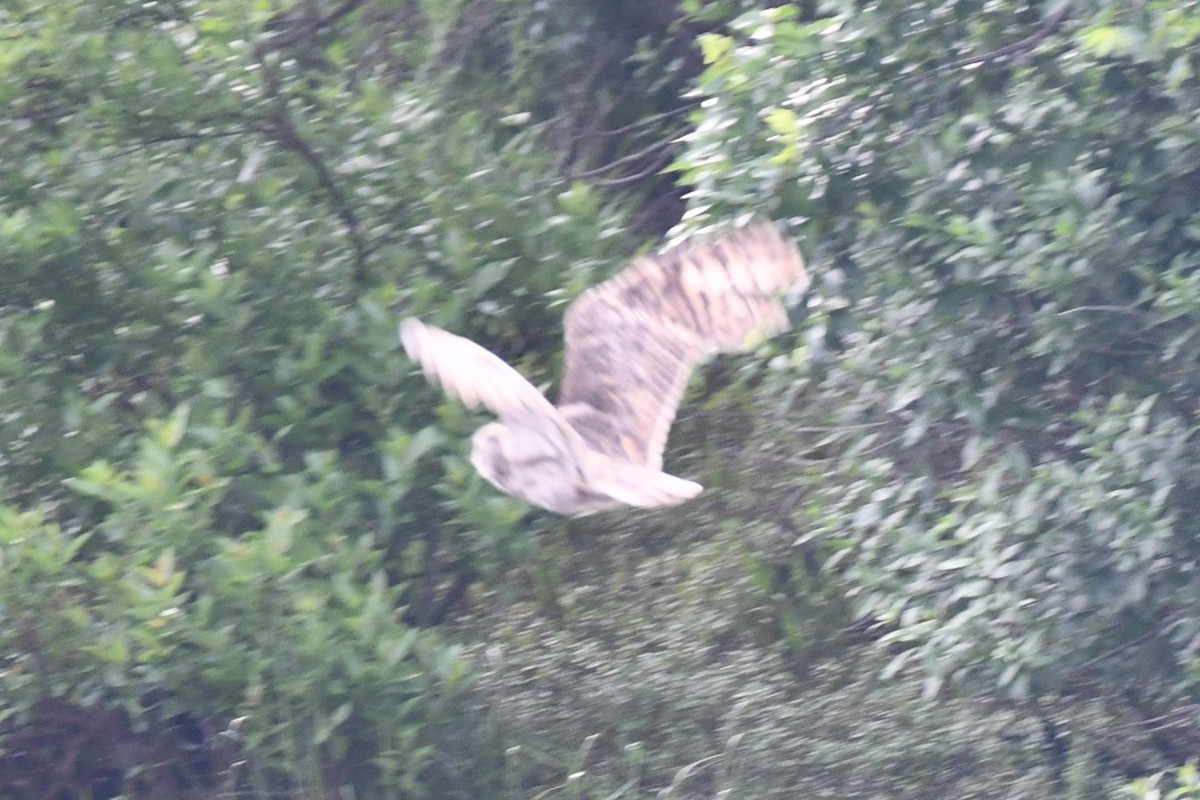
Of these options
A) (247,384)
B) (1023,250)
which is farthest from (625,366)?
(247,384)

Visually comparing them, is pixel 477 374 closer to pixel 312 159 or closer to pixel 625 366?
pixel 625 366

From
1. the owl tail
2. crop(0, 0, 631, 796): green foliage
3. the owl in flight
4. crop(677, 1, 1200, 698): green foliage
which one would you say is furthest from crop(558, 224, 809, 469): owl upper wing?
crop(0, 0, 631, 796): green foliage

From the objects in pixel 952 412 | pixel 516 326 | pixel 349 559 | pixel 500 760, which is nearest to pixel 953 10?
pixel 952 412

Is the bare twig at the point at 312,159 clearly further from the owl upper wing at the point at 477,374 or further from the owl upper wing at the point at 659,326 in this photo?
the owl upper wing at the point at 477,374

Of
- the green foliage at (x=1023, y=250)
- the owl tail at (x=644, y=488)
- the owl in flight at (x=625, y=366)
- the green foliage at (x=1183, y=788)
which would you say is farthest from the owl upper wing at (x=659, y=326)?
the green foliage at (x=1183, y=788)

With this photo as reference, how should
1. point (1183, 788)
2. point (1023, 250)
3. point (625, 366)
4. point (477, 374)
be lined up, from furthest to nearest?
point (1183, 788)
point (1023, 250)
point (625, 366)
point (477, 374)

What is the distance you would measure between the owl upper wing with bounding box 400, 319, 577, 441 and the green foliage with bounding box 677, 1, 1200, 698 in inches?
39.4

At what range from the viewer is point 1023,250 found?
353cm

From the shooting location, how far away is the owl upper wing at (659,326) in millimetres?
2986

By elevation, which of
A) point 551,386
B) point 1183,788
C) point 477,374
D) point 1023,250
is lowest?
point 1183,788

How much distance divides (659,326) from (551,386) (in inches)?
54.1

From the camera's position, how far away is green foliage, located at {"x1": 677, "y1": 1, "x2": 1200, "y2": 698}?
349 centimetres

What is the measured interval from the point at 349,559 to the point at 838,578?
2.00 m

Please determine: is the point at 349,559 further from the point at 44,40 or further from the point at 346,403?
the point at 44,40
